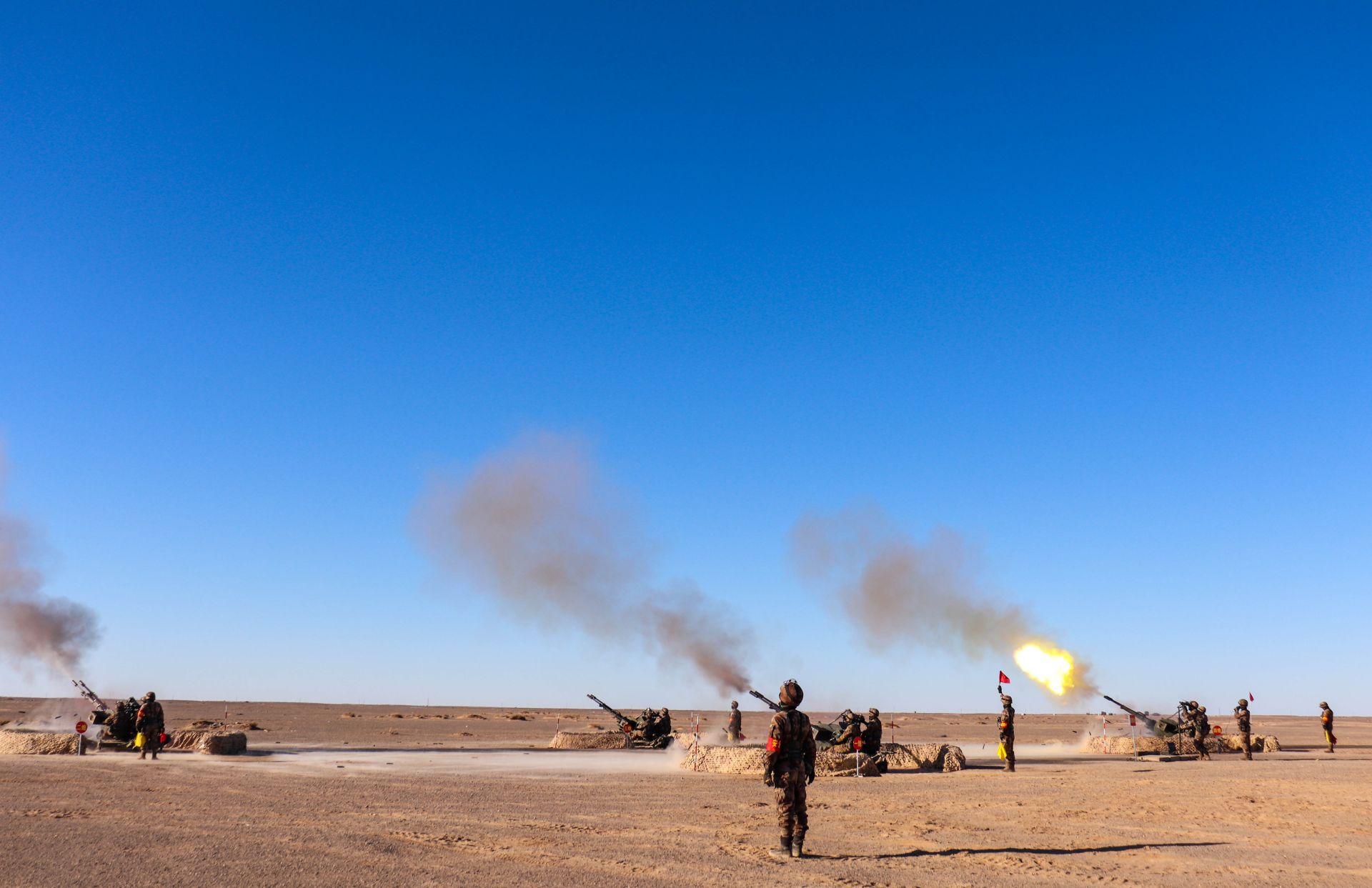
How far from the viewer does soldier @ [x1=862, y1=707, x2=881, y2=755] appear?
87.9ft

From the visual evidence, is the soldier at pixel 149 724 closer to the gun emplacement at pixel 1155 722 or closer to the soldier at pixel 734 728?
the soldier at pixel 734 728

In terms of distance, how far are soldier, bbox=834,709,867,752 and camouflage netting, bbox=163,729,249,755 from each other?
18211 millimetres

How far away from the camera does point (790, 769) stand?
13070 mm

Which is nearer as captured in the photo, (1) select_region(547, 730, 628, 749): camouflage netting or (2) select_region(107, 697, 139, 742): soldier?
(2) select_region(107, 697, 139, 742): soldier

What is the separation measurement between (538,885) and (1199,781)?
2017 cm

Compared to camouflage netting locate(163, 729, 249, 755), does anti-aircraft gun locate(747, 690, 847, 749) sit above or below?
above

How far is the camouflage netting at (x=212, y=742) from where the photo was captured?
29.8 meters

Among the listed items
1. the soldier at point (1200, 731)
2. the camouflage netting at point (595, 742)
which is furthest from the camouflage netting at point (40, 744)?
the soldier at point (1200, 731)

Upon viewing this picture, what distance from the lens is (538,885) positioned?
1054cm

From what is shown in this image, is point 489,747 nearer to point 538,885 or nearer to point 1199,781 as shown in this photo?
point 1199,781

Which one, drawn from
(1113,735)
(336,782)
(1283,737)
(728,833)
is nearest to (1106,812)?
(728,833)

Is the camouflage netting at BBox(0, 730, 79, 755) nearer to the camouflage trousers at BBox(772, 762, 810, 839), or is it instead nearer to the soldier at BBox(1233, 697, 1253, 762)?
the camouflage trousers at BBox(772, 762, 810, 839)

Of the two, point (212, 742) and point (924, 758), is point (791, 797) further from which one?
point (212, 742)

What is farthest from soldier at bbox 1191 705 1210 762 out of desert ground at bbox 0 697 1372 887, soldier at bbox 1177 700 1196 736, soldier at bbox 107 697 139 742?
soldier at bbox 107 697 139 742
